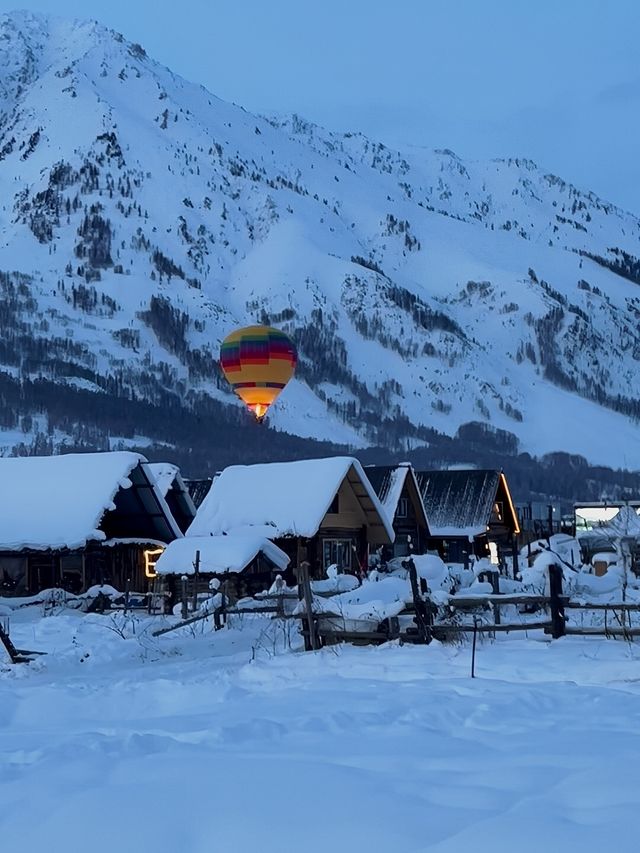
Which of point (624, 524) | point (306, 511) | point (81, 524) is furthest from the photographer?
point (624, 524)

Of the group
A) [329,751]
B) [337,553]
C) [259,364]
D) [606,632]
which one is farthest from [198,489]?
[329,751]

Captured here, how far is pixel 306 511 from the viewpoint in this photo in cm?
3431

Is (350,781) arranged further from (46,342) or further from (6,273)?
(6,273)

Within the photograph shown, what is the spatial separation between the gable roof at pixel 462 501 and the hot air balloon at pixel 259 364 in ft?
51.1

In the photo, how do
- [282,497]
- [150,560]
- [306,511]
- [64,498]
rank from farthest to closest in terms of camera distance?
[282,497] < [150,560] < [306,511] < [64,498]

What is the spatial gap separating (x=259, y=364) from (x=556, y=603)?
22541mm

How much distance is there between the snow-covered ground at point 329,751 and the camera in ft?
20.6

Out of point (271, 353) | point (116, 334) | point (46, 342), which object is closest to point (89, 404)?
point (46, 342)

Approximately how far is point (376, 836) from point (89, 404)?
149668 millimetres

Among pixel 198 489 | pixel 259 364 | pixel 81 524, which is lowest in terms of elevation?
pixel 81 524

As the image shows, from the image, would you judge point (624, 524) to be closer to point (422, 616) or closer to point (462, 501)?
point (462, 501)

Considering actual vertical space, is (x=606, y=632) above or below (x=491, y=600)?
below

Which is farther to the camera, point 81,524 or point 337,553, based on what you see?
point 337,553

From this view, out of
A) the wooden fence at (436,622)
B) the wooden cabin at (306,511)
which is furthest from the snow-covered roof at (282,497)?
the wooden fence at (436,622)
